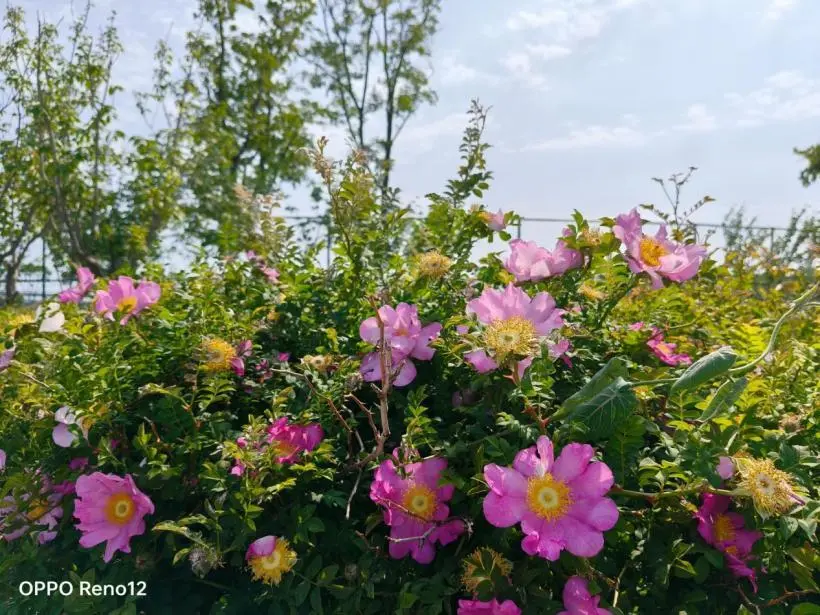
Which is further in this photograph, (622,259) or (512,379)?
(622,259)

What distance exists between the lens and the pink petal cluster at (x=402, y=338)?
4.50ft

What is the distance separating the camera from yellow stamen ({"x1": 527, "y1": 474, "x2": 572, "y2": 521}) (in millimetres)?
1086

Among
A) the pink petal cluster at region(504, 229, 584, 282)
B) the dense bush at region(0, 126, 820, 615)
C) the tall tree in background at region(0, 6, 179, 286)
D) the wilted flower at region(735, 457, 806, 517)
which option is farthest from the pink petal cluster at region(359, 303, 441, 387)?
the tall tree in background at region(0, 6, 179, 286)

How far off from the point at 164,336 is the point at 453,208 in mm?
751

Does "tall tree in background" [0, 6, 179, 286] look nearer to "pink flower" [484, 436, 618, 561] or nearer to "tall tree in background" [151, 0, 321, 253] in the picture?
"tall tree in background" [151, 0, 321, 253]

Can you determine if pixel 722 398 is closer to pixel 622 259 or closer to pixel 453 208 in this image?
pixel 622 259

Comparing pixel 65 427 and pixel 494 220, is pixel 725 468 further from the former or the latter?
pixel 65 427

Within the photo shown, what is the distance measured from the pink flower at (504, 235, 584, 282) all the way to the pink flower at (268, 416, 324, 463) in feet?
1.68

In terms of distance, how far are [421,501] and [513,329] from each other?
0.32 meters

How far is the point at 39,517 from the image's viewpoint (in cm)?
147

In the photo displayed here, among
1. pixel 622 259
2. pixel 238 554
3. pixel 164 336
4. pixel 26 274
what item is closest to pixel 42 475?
pixel 164 336

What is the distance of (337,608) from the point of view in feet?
3.89

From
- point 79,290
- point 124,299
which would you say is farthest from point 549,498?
point 79,290

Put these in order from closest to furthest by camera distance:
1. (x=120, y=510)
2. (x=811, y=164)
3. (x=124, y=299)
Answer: (x=120, y=510), (x=124, y=299), (x=811, y=164)
